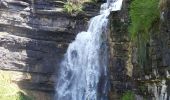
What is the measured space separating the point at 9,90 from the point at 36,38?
387 cm

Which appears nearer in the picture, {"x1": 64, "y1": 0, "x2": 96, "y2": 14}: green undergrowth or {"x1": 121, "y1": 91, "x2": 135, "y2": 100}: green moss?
{"x1": 121, "y1": 91, "x2": 135, "y2": 100}: green moss

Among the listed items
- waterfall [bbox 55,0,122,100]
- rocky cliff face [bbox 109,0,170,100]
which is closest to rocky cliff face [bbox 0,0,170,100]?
waterfall [bbox 55,0,122,100]

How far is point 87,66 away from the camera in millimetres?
24172

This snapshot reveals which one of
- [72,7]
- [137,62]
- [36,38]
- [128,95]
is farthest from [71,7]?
[137,62]

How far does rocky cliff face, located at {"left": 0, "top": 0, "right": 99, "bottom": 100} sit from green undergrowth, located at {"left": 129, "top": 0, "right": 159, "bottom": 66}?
10301 mm

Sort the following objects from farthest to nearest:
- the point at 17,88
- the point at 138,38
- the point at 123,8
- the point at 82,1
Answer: the point at 82,1
the point at 17,88
the point at 123,8
the point at 138,38

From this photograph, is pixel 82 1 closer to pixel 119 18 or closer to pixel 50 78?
pixel 50 78

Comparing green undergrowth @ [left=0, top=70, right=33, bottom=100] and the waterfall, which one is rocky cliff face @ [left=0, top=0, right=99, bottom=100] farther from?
the waterfall

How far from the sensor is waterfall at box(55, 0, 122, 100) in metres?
22.7

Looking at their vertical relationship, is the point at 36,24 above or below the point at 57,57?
above

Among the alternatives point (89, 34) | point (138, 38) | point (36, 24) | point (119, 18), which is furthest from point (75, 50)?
point (138, 38)

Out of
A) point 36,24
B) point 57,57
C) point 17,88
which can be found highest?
point 36,24

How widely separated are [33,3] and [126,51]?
10009 mm

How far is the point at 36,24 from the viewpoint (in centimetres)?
2655
